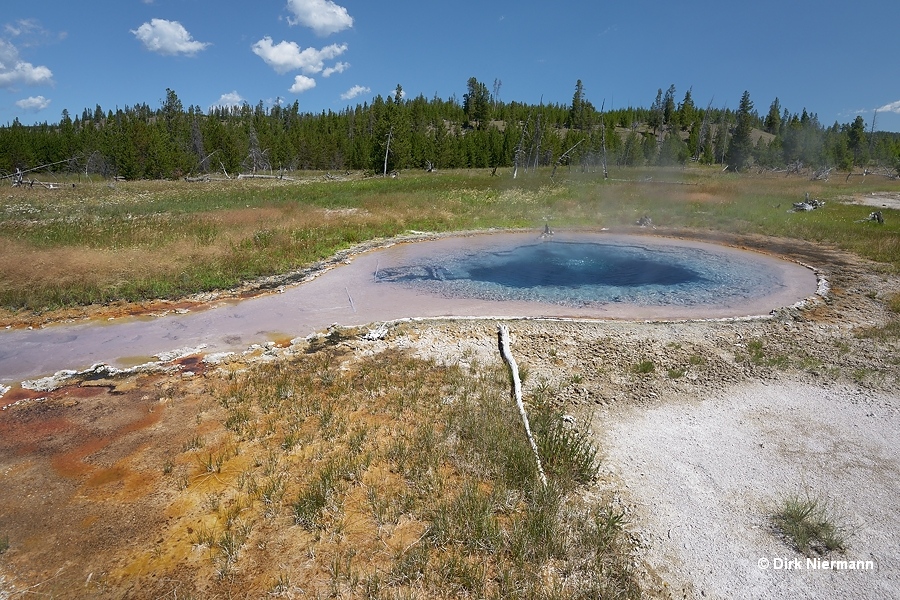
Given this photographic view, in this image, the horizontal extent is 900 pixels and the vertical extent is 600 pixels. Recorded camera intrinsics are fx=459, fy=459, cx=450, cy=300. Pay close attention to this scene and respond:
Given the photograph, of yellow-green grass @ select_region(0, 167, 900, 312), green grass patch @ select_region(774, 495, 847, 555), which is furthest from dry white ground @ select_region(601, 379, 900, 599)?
yellow-green grass @ select_region(0, 167, 900, 312)

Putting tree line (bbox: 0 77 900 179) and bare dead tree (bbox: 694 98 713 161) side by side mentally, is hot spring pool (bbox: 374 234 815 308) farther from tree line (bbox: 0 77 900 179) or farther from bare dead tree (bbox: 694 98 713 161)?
bare dead tree (bbox: 694 98 713 161)

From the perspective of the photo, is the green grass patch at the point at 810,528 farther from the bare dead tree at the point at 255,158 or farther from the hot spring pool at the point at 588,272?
the bare dead tree at the point at 255,158


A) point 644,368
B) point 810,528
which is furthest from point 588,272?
point 810,528

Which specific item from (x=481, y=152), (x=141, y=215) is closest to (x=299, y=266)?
(x=141, y=215)

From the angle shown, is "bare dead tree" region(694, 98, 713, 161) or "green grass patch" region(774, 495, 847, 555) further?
"bare dead tree" region(694, 98, 713, 161)

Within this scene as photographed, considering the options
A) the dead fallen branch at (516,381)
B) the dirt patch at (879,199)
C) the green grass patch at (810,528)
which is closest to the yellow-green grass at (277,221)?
the dirt patch at (879,199)

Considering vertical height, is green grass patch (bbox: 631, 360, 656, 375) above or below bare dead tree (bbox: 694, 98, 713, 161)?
below

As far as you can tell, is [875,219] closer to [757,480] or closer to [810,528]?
[757,480]

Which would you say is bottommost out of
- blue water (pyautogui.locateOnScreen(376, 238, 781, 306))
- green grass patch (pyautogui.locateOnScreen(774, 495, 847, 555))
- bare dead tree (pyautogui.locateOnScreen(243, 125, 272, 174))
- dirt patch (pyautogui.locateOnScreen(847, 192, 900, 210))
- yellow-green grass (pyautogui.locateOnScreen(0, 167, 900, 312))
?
green grass patch (pyautogui.locateOnScreen(774, 495, 847, 555))
